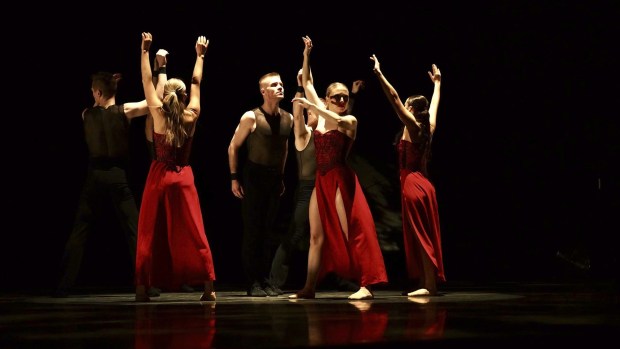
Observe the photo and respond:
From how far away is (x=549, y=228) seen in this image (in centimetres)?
975

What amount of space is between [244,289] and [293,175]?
168 cm

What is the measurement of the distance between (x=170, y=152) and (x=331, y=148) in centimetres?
97

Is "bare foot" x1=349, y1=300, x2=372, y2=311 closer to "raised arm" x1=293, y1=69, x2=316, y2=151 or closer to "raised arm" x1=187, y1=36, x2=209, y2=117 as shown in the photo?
"raised arm" x1=293, y1=69, x2=316, y2=151

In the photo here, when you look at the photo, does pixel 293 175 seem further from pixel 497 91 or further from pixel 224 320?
pixel 224 320

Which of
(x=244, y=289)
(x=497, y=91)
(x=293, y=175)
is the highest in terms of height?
(x=497, y=91)

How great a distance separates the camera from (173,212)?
6336 mm

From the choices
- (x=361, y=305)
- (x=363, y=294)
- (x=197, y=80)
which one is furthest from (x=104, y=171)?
(x=361, y=305)

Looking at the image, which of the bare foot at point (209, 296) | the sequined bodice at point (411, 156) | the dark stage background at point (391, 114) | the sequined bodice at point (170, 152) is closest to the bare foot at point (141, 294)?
the bare foot at point (209, 296)

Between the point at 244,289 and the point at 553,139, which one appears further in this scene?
the point at 553,139

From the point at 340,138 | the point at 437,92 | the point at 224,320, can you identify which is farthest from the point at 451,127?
the point at 224,320

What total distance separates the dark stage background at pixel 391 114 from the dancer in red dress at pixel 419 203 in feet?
7.85

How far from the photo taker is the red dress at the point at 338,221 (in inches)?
253

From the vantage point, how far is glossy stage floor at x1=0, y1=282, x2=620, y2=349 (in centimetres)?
384

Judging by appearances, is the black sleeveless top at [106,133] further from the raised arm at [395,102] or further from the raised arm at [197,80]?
the raised arm at [395,102]
